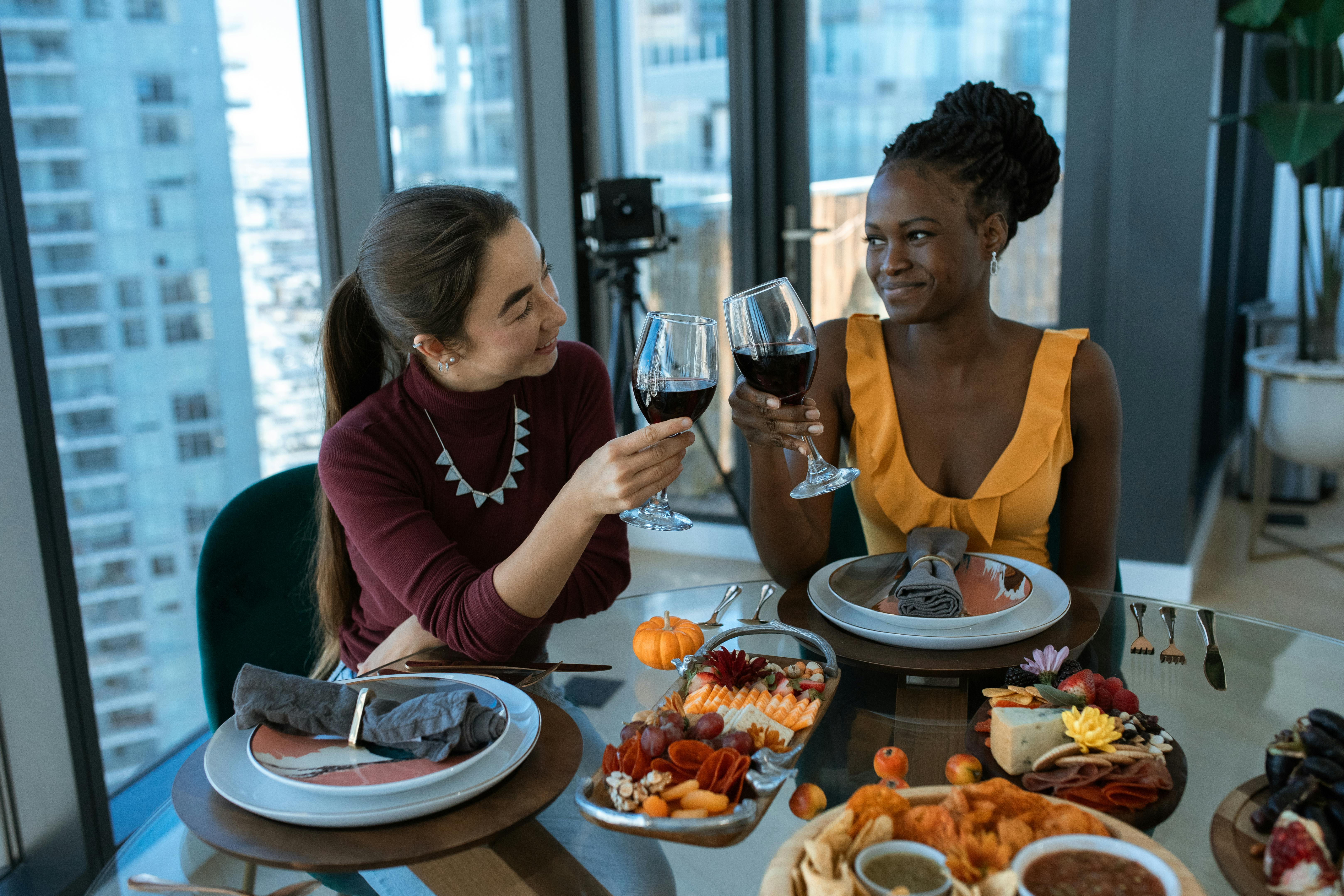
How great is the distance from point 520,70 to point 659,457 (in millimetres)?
2847

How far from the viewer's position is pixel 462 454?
136 cm

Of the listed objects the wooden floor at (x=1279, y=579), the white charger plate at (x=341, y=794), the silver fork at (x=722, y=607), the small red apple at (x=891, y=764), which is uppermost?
the white charger plate at (x=341, y=794)

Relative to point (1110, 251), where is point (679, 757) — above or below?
below

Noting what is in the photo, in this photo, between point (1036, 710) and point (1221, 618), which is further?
point (1221, 618)

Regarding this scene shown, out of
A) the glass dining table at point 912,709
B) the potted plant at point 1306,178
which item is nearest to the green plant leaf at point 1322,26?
the potted plant at point 1306,178

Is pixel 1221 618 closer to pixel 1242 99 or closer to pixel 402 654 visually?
pixel 402 654

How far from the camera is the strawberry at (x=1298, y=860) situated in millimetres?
625

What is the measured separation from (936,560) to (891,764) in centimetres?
36

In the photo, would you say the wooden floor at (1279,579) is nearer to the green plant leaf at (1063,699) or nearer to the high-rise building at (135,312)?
the green plant leaf at (1063,699)

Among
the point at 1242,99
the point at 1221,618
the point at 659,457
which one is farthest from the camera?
the point at 1242,99

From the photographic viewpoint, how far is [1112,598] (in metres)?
1.26

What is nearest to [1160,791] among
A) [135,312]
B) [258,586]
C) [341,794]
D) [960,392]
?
[341,794]

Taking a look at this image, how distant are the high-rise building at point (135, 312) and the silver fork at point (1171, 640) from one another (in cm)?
182

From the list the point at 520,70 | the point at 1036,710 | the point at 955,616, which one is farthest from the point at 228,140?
the point at 1036,710
